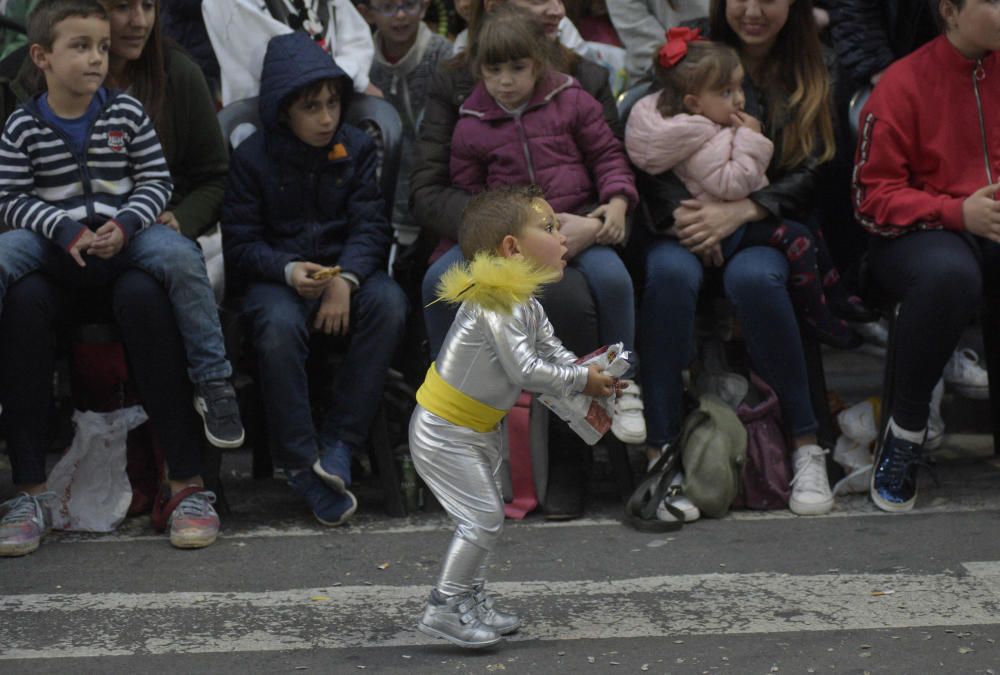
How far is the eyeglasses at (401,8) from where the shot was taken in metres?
5.99

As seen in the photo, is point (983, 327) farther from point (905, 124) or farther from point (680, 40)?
point (680, 40)

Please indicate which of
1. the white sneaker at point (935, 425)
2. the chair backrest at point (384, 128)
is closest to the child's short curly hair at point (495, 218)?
the chair backrest at point (384, 128)

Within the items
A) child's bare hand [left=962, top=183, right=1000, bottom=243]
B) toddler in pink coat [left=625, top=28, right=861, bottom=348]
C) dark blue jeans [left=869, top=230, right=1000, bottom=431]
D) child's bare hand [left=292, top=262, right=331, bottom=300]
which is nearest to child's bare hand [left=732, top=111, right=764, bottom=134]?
toddler in pink coat [left=625, top=28, right=861, bottom=348]

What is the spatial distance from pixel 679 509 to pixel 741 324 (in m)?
0.69

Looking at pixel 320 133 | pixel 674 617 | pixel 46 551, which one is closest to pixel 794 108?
pixel 320 133

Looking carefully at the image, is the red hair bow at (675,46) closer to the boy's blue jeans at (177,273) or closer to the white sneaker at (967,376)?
the white sneaker at (967,376)

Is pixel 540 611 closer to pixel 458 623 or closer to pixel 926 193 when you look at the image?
pixel 458 623

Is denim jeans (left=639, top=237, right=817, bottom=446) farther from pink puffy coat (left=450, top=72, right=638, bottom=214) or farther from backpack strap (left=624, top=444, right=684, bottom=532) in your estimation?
pink puffy coat (left=450, top=72, right=638, bottom=214)

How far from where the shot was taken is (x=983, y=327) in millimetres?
5422

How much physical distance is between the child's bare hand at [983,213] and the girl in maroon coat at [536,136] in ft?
3.61

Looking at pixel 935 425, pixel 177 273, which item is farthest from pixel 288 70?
pixel 935 425

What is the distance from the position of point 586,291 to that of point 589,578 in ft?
3.42

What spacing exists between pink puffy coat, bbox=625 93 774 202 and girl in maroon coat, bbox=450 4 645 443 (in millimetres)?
132

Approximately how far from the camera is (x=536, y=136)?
5.19m
